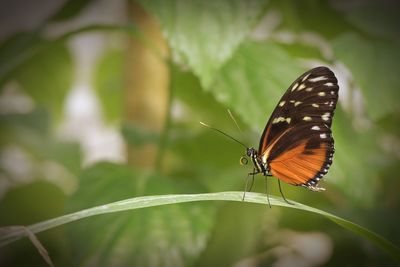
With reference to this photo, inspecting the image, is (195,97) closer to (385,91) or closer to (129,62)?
(129,62)

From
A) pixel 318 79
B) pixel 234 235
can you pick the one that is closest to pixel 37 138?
pixel 234 235

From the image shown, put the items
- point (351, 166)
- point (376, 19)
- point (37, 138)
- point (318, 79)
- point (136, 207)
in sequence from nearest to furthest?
point (136, 207) → point (318, 79) → point (351, 166) → point (376, 19) → point (37, 138)

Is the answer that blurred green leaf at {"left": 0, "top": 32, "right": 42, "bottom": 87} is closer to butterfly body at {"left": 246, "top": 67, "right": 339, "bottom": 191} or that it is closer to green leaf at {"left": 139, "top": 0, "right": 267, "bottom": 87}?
green leaf at {"left": 139, "top": 0, "right": 267, "bottom": 87}

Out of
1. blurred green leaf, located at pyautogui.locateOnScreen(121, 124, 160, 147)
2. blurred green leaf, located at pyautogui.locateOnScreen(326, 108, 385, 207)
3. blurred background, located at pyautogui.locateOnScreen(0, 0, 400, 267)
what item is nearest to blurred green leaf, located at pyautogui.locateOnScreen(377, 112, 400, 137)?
blurred background, located at pyautogui.locateOnScreen(0, 0, 400, 267)

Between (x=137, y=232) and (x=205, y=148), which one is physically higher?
(x=205, y=148)

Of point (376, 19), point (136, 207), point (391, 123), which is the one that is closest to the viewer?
point (136, 207)

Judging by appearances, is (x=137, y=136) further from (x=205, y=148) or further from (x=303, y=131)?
(x=303, y=131)
